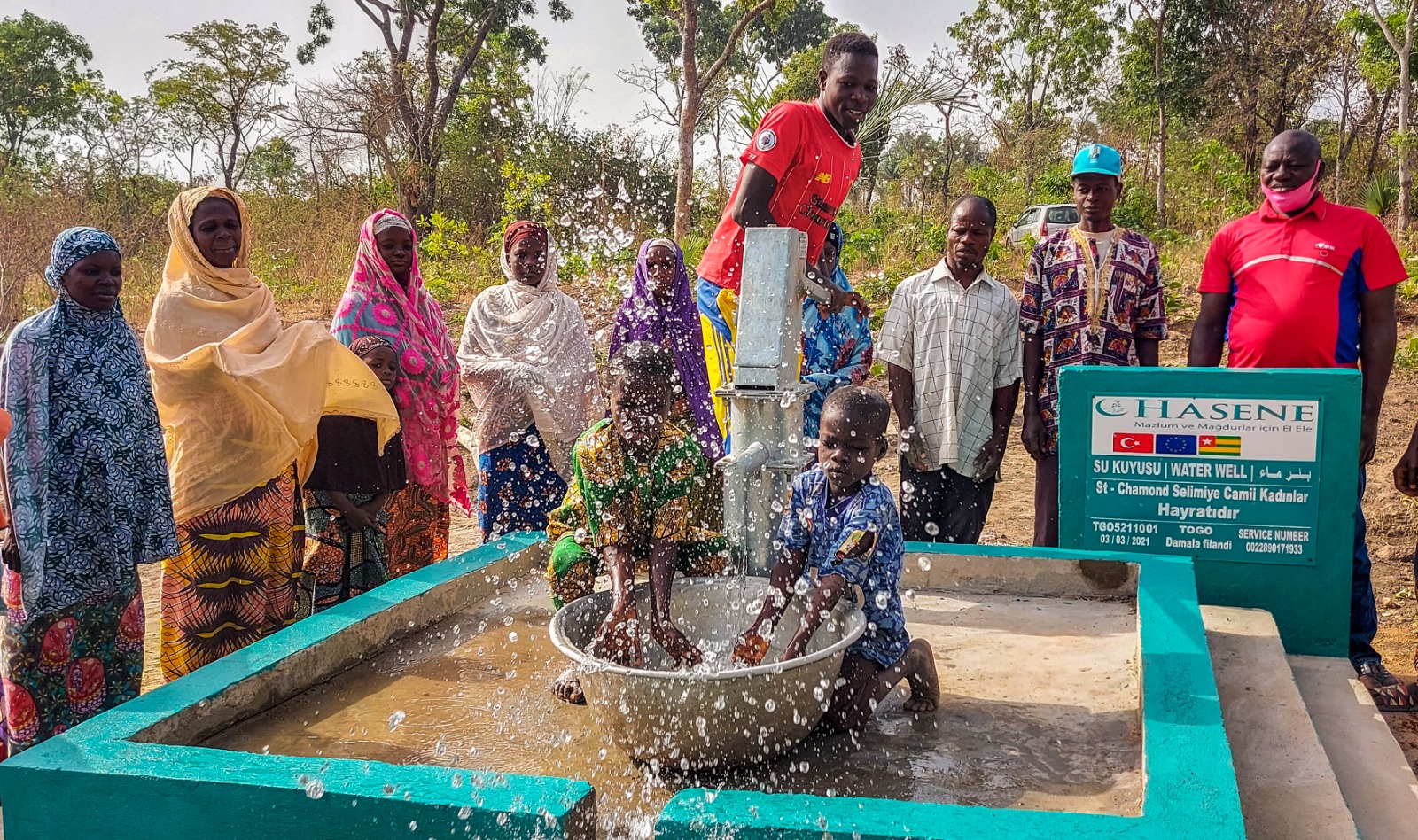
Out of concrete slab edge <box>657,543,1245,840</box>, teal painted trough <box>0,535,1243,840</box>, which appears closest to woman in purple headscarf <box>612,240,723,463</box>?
teal painted trough <box>0,535,1243,840</box>

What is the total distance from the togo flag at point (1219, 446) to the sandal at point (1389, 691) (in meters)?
0.79

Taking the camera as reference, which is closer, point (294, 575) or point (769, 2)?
point (294, 575)

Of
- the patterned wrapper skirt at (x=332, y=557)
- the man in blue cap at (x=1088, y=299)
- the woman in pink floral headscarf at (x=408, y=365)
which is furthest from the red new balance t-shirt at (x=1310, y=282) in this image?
the patterned wrapper skirt at (x=332, y=557)

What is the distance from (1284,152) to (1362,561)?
1352mm

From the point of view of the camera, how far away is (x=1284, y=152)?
3451 millimetres

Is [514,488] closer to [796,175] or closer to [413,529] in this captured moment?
[413,529]

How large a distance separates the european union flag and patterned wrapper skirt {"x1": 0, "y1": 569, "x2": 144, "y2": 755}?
3.15 meters

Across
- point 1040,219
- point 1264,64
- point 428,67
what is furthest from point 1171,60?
point 428,67

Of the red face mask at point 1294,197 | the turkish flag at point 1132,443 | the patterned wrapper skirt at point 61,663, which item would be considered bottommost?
the patterned wrapper skirt at point 61,663

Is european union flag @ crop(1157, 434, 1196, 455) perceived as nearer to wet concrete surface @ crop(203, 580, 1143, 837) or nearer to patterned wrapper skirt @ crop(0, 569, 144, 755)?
wet concrete surface @ crop(203, 580, 1143, 837)

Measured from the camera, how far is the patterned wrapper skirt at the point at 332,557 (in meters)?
3.68

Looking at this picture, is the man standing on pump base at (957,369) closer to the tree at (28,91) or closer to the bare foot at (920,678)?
the bare foot at (920,678)

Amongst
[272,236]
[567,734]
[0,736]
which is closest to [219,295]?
[0,736]

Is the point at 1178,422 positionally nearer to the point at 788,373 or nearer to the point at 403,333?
the point at 788,373
